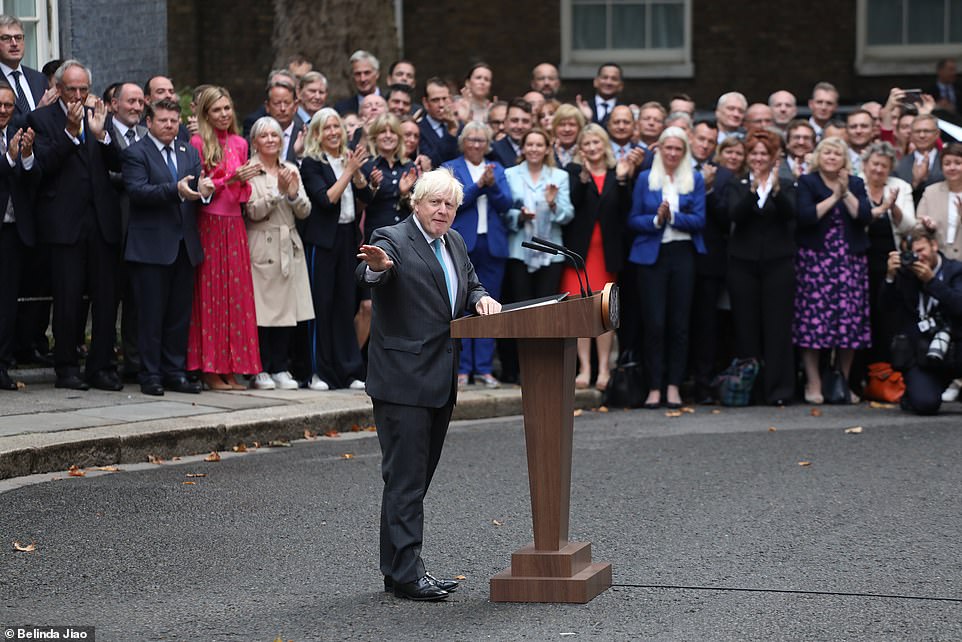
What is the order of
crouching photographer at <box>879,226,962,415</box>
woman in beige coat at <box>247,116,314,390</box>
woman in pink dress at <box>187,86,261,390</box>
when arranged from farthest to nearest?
crouching photographer at <box>879,226,962,415</box>, woman in beige coat at <box>247,116,314,390</box>, woman in pink dress at <box>187,86,261,390</box>

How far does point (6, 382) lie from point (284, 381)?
223 cm

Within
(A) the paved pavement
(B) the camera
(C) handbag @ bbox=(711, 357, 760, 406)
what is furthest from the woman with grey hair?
(A) the paved pavement

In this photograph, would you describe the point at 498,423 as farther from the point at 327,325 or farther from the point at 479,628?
the point at 479,628

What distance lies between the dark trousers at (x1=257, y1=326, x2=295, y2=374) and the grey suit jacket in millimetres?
6041

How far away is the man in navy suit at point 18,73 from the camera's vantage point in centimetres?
1206

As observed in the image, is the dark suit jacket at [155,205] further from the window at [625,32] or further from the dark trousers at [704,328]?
the window at [625,32]

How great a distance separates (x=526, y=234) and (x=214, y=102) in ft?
9.76

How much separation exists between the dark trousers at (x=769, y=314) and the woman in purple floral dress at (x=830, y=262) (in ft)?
0.58

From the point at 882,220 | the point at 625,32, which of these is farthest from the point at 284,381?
the point at 625,32

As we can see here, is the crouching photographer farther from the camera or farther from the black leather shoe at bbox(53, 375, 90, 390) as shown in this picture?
the black leather shoe at bbox(53, 375, 90, 390)

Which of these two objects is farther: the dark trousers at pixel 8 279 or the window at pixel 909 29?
the window at pixel 909 29

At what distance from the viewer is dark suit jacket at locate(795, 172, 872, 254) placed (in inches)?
540

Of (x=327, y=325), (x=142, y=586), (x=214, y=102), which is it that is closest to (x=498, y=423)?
(x=327, y=325)

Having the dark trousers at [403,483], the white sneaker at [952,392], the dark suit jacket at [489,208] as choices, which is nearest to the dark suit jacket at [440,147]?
the dark suit jacket at [489,208]
